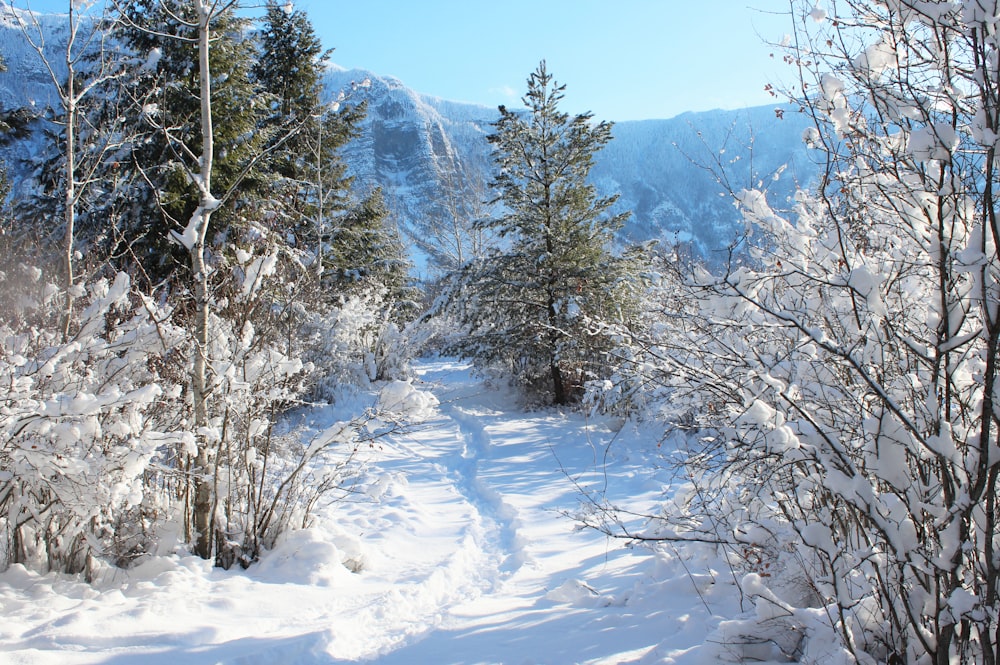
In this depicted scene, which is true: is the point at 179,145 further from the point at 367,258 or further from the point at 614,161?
the point at 614,161

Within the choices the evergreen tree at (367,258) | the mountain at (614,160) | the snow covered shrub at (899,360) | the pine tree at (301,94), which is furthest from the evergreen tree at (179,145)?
the mountain at (614,160)

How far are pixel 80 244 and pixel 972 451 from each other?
13.3 m

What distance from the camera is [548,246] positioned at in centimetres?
1287

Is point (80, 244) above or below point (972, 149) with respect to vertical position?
above

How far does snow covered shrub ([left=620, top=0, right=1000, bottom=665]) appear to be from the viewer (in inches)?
67.9

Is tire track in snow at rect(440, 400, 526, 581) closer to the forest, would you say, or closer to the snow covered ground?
the snow covered ground

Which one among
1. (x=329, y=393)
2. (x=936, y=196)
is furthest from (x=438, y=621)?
(x=329, y=393)

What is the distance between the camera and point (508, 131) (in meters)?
12.7

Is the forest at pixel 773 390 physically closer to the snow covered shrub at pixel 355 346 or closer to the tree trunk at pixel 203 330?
the tree trunk at pixel 203 330

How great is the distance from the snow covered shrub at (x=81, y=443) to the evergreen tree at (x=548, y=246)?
29.8ft

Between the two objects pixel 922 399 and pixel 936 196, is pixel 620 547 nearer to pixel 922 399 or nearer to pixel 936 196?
pixel 922 399

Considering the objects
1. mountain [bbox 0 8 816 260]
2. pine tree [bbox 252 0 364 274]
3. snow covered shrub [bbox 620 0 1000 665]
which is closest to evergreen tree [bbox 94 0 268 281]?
pine tree [bbox 252 0 364 274]

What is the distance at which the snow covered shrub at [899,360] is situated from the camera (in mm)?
1726

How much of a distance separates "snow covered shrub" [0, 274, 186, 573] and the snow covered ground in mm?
231
